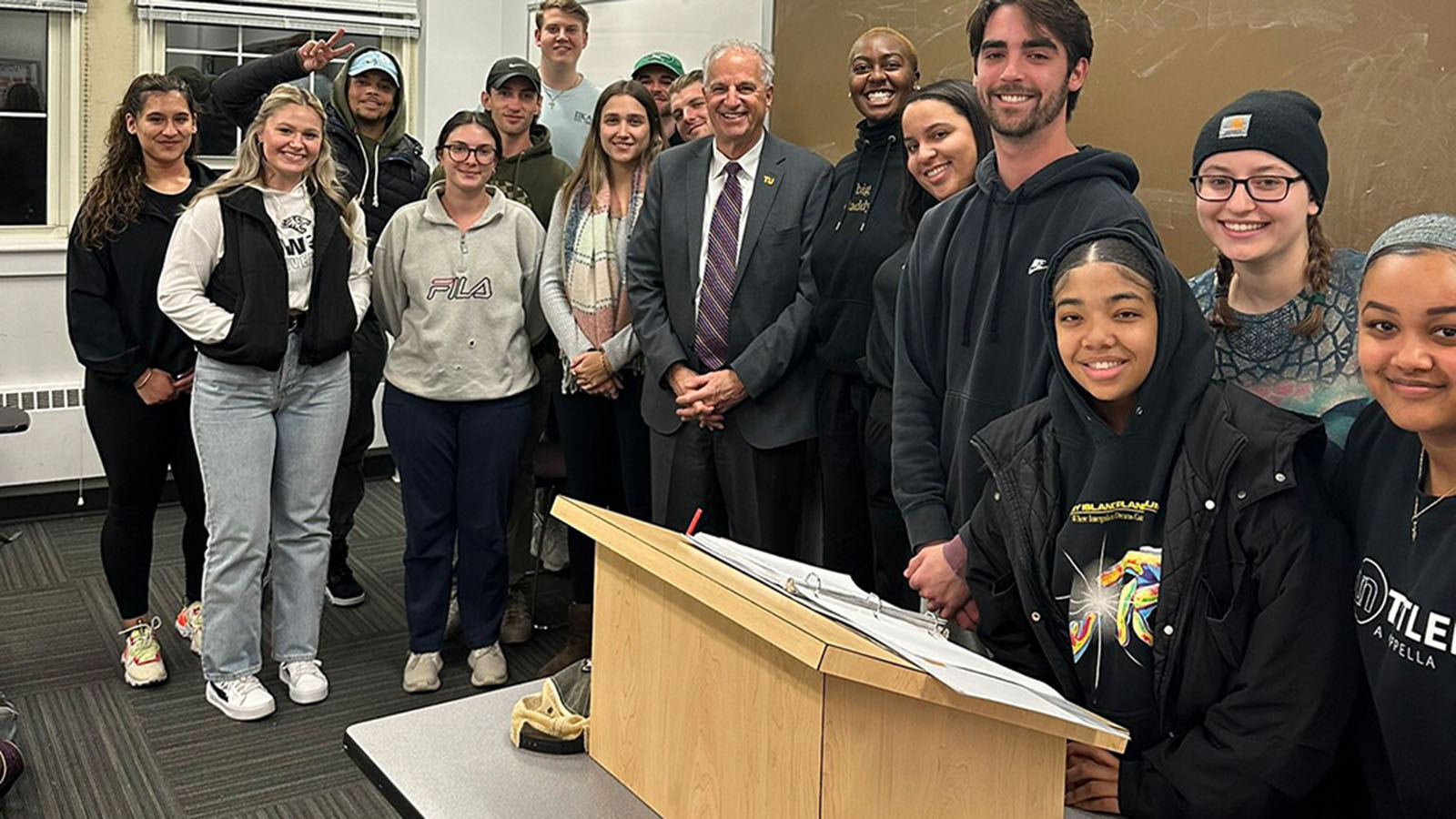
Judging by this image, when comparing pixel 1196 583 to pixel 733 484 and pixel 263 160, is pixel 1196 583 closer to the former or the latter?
pixel 733 484

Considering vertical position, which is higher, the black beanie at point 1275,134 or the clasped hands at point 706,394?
the black beanie at point 1275,134

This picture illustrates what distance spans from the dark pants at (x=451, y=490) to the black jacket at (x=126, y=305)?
0.63 meters

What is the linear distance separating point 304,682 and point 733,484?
4.28 feet

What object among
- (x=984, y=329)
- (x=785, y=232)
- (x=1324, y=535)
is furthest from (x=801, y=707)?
(x=785, y=232)

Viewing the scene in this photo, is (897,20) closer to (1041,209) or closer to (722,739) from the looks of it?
(1041,209)

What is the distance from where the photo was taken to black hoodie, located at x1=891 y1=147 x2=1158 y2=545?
2.14 m

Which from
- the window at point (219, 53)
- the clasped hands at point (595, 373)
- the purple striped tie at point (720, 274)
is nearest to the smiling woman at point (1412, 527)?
the purple striped tie at point (720, 274)

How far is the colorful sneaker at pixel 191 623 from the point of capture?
3.78m


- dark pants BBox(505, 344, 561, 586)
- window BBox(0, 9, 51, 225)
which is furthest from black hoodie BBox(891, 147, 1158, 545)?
window BBox(0, 9, 51, 225)

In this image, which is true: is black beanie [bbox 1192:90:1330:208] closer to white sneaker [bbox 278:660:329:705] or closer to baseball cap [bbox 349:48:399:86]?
white sneaker [bbox 278:660:329:705]

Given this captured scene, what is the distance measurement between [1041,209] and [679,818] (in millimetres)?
1227

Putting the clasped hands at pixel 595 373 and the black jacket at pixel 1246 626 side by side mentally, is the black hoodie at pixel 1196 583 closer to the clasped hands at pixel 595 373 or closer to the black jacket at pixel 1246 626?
the black jacket at pixel 1246 626

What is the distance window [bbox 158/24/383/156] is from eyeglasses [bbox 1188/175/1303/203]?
4.43m

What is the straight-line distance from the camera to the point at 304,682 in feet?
11.4
